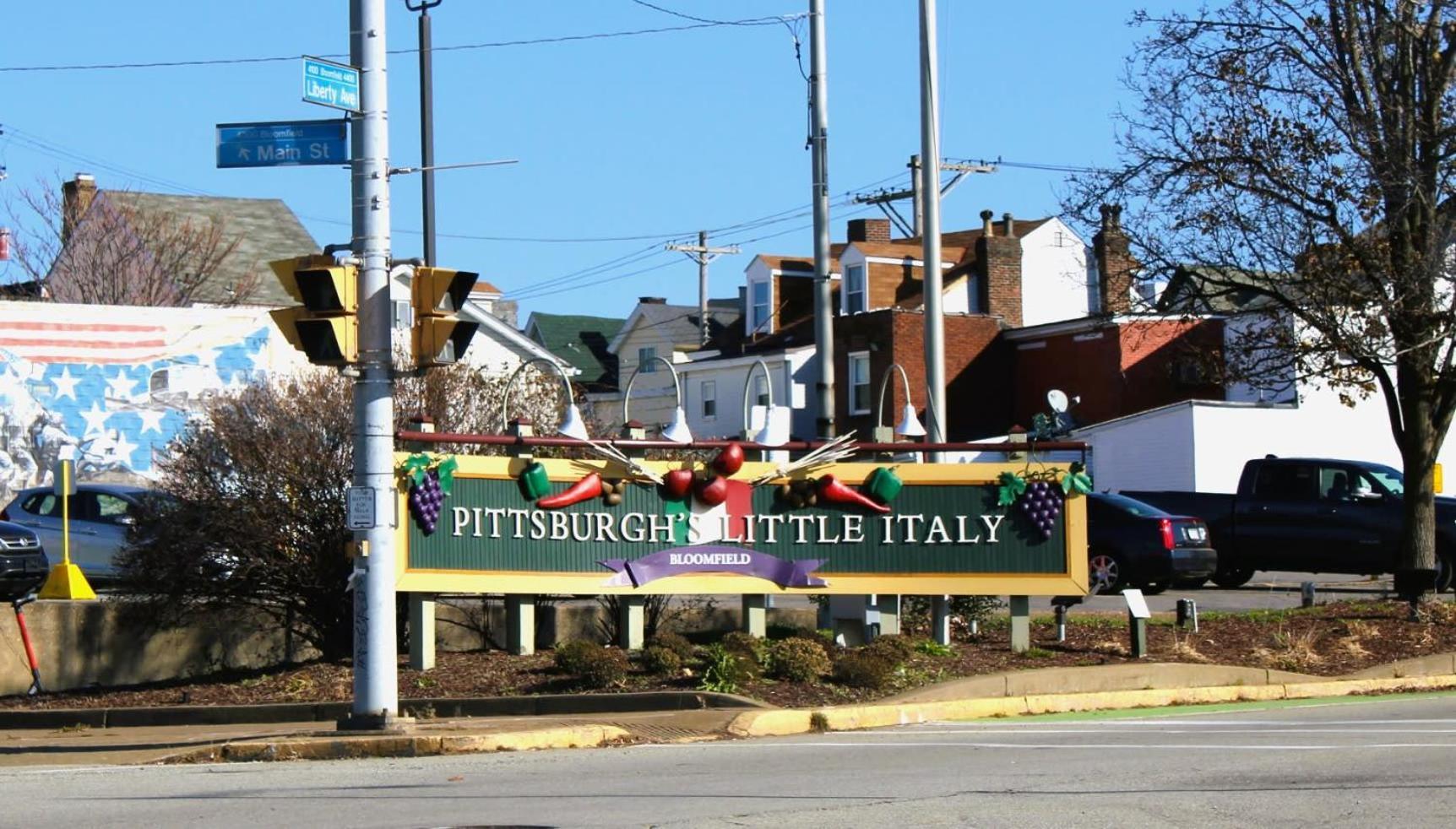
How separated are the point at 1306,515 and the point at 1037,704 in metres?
12.6

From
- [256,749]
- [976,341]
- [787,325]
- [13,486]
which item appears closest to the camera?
[256,749]

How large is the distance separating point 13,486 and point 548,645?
23141 mm

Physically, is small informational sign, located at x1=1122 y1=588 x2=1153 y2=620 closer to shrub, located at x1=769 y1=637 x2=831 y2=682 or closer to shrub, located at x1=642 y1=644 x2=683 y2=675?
shrub, located at x1=769 y1=637 x2=831 y2=682

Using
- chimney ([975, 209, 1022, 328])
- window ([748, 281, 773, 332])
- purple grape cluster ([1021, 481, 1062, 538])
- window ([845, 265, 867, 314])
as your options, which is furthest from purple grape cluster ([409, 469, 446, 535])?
window ([748, 281, 773, 332])

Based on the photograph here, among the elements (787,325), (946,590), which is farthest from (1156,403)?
(946,590)

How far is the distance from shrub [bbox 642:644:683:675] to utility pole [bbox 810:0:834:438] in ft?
21.7

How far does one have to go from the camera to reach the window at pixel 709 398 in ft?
192

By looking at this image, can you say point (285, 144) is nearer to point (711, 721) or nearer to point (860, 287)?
point (711, 721)

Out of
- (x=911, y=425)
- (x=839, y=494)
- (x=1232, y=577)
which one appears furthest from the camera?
(x=1232, y=577)

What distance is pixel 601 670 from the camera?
15.6 metres

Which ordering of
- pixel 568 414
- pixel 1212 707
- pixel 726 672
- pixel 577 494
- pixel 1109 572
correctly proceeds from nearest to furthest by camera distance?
pixel 726 672
pixel 1212 707
pixel 577 494
pixel 568 414
pixel 1109 572

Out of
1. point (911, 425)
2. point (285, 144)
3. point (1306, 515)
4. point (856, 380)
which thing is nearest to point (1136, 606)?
point (911, 425)

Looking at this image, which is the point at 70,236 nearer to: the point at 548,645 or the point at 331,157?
the point at 548,645

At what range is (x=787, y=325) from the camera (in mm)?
60219
